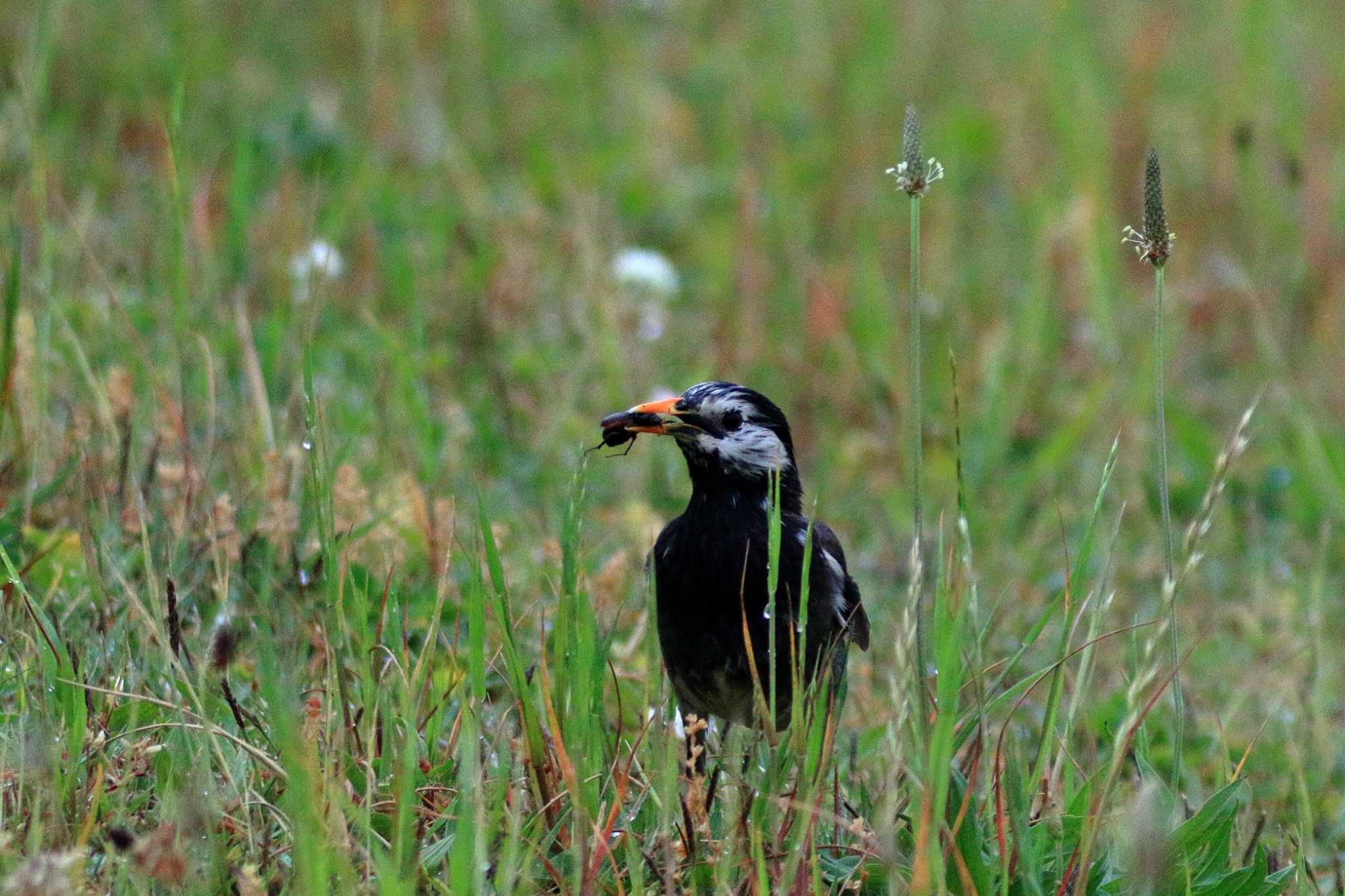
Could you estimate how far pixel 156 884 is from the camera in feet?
8.00

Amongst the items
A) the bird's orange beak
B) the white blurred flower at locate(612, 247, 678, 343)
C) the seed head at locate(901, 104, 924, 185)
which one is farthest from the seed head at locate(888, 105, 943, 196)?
the white blurred flower at locate(612, 247, 678, 343)

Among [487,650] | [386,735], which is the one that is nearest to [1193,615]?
[487,650]

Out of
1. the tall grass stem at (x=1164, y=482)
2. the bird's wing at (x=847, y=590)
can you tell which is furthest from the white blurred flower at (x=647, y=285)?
the tall grass stem at (x=1164, y=482)

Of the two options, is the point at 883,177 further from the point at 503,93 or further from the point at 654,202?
the point at 503,93

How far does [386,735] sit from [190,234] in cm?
298

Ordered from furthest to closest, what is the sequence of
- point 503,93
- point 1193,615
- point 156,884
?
point 503,93 → point 1193,615 → point 156,884

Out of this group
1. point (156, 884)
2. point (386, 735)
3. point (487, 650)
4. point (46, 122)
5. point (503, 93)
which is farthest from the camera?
point (503, 93)

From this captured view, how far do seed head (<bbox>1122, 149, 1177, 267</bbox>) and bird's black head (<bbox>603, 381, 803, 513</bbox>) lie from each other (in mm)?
1296

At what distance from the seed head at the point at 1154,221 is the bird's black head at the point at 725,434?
130 centimetres

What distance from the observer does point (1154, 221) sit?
232 cm

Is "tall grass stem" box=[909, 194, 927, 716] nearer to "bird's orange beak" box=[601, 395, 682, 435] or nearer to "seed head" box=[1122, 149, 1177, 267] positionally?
"seed head" box=[1122, 149, 1177, 267]

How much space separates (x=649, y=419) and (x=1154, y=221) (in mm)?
1373

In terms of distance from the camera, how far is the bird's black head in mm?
3533

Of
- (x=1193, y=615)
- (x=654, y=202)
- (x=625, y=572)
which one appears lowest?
(x=1193, y=615)
